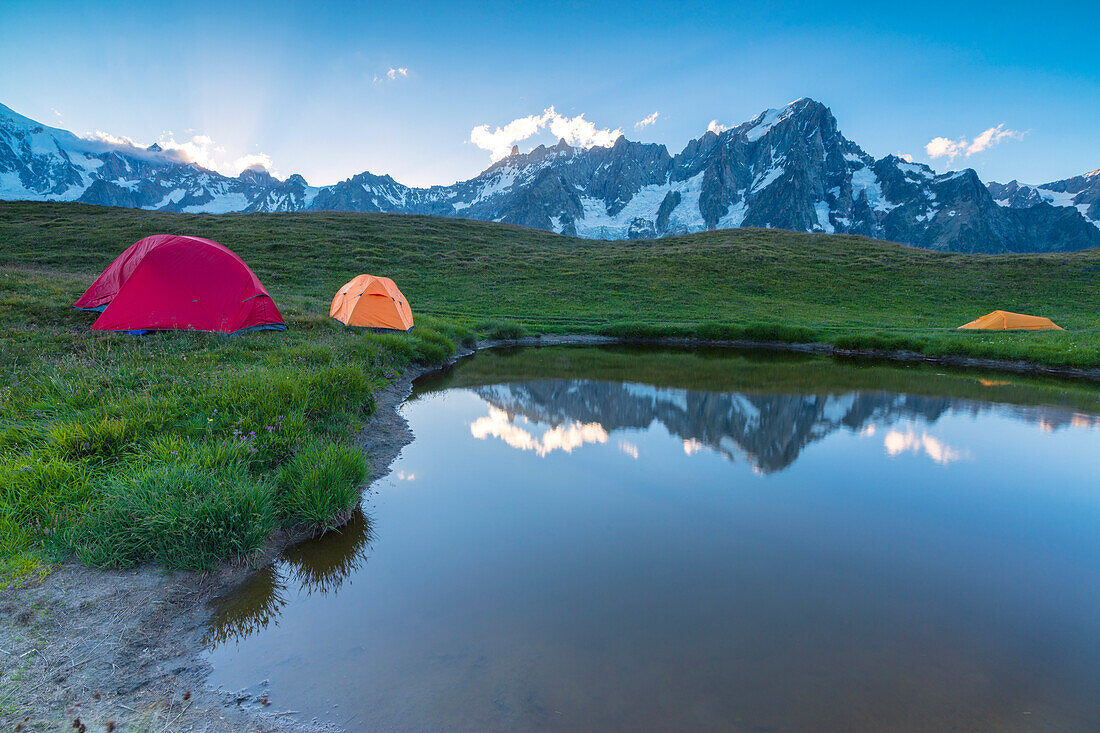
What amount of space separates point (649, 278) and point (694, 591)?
157 feet

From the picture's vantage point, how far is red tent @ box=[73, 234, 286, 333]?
16464 mm

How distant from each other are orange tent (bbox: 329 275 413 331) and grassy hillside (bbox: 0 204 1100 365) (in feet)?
6.38

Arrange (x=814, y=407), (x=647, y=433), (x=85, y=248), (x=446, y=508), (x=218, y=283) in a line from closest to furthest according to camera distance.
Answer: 1. (x=446, y=508)
2. (x=647, y=433)
3. (x=814, y=407)
4. (x=218, y=283)
5. (x=85, y=248)

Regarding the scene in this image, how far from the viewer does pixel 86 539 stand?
222 inches

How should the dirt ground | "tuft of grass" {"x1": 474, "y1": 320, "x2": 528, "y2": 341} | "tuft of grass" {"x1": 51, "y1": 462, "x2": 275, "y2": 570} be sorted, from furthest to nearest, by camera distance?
1. "tuft of grass" {"x1": 474, "y1": 320, "x2": 528, "y2": 341}
2. "tuft of grass" {"x1": 51, "y1": 462, "x2": 275, "y2": 570}
3. the dirt ground

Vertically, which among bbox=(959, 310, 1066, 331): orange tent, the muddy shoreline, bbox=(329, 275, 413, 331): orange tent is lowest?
the muddy shoreline

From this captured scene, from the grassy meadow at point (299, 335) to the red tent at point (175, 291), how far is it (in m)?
1.00

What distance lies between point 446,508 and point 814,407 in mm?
13010

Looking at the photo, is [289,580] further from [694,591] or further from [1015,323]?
[1015,323]

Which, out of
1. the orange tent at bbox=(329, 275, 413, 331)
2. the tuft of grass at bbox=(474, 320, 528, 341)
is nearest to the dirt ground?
the orange tent at bbox=(329, 275, 413, 331)

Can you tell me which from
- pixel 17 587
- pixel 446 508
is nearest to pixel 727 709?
pixel 446 508

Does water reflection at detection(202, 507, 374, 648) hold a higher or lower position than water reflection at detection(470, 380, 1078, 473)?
lower

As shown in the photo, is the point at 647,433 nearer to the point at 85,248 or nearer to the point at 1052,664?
the point at 1052,664

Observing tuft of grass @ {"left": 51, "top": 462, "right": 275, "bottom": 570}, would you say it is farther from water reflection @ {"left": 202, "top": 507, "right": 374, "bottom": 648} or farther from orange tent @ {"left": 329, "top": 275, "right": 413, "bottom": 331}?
orange tent @ {"left": 329, "top": 275, "right": 413, "bottom": 331}
